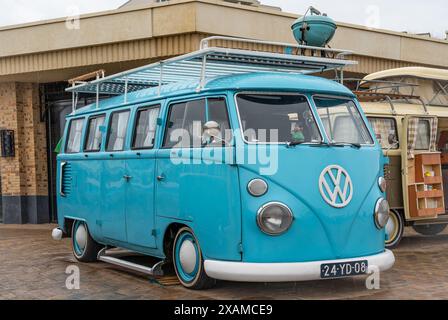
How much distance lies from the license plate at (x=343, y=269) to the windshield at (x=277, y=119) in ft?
4.27

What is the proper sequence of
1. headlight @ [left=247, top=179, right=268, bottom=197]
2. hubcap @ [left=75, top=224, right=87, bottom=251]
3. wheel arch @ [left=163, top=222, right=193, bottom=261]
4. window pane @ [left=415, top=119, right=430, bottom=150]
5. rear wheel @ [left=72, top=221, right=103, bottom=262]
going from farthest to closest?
window pane @ [left=415, top=119, right=430, bottom=150] < hubcap @ [left=75, top=224, right=87, bottom=251] < rear wheel @ [left=72, top=221, right=103, bottom=262] < wheel arch @ [left=163, top=222, right=193, bottom=261] < headlight @ [left=247, top=179, right=268, bottom=197]

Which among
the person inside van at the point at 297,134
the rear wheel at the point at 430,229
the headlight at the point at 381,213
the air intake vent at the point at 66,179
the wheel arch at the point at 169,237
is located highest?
the person inside van at the point at 297,134

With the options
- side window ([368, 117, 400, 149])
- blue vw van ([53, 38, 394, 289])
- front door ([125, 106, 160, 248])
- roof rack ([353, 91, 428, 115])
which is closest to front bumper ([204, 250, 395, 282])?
blue vw van ([53, 38, 394, 289])

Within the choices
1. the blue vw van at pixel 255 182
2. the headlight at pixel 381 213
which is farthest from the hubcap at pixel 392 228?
the headlight at pixel 381 213

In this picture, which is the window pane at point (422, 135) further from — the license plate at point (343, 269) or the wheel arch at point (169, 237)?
the wheel arch at point (169, 237)

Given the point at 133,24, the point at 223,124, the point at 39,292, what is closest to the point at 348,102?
the point at 223,124

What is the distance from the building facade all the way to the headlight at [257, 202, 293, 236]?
6626mm

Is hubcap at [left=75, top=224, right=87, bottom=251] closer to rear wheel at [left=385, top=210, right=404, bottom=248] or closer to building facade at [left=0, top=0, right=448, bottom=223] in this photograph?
building facade at [left=0, top=0, right=448, bottom=223]

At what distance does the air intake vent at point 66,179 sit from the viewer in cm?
966

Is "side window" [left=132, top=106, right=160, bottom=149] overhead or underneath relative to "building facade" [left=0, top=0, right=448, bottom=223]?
underneath

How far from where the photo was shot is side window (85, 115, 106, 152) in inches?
352

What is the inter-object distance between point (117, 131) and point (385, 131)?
4553mm

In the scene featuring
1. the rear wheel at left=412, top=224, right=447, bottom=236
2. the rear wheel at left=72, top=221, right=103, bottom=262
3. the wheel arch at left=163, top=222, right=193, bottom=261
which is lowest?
the rear wheel at left=412, top=224, right=447, bottom=236

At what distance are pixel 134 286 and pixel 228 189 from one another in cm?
197
